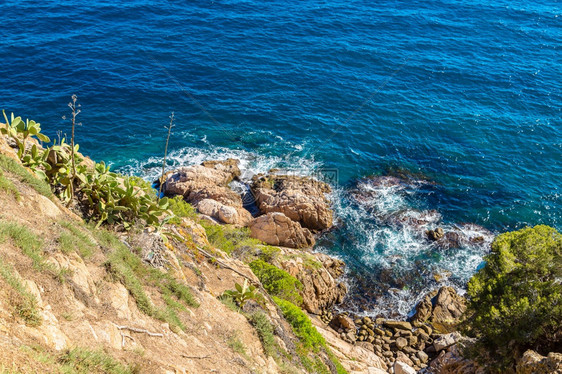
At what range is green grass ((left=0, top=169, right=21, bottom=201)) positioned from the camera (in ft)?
39.9

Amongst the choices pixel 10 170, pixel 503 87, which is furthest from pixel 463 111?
pixel 10 170

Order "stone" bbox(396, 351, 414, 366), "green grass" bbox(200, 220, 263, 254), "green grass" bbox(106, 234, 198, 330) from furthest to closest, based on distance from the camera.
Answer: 1. "stone" bbox(396, 351, 414, 366)
2. "green grass" bbox(200, 220, 263, 254)
3. "green grass" bbox(106, 234, 198, 330)

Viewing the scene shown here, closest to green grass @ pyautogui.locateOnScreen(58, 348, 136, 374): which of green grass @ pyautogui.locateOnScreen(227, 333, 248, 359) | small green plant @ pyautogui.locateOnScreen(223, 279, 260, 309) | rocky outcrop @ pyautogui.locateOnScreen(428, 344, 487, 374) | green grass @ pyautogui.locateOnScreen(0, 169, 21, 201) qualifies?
green grass @ pyautogui.locateOnScreen(227, 333, 248, 359)

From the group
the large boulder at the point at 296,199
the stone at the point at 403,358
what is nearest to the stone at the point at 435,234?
the large boulder at the point at 296,199

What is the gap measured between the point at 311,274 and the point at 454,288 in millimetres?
11516

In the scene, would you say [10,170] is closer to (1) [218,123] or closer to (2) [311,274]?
(2) [311,274]

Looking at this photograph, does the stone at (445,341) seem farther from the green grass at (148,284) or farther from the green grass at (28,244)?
the green grass at (28,244)

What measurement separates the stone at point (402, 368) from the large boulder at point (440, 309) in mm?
5405

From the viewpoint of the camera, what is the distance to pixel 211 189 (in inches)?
1464

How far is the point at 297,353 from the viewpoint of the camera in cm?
1750

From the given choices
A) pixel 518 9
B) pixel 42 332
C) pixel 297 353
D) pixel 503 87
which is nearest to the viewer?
pixel 42 332

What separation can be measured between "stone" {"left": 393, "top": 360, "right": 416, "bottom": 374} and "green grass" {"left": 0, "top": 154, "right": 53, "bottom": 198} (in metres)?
20.3

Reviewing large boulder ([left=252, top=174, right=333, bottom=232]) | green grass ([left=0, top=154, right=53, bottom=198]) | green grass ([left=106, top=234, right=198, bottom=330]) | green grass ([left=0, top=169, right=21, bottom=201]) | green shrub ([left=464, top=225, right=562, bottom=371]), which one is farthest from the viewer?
large boulder ([left=252, top=174, right=333, bottom=232])

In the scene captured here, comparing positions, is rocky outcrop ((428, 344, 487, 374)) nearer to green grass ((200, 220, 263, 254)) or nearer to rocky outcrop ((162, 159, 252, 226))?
green grass ((200, 220, 263, 254))
